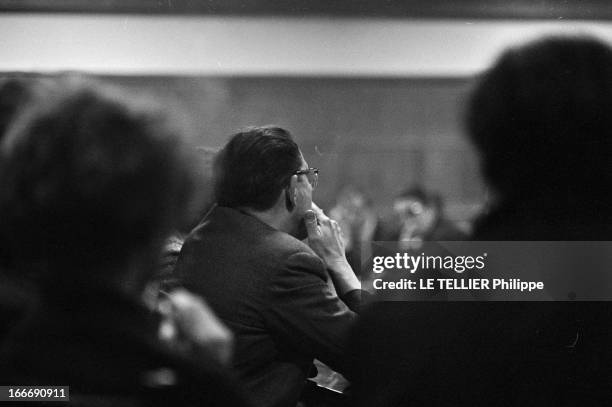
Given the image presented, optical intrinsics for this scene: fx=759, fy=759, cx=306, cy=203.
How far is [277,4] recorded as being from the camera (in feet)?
6.36

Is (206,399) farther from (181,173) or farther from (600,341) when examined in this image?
(600,341)

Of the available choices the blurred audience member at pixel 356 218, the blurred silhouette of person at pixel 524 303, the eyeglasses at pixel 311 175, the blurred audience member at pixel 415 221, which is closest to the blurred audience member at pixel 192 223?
the eyeglasses at pixel 311 175

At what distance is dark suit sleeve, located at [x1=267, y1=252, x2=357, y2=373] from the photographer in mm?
1781

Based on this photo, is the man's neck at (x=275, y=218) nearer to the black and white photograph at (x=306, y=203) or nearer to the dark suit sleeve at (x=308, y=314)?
the black and white photograph at (x=306, y=203)

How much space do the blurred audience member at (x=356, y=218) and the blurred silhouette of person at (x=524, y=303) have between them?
59 cm

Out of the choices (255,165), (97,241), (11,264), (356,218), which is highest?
(255,165)

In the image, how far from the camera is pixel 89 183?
0.91 m

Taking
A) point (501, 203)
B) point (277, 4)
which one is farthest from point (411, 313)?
point (277, 4)

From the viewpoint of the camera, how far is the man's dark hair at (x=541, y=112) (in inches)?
45.4

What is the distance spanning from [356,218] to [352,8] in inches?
21.3

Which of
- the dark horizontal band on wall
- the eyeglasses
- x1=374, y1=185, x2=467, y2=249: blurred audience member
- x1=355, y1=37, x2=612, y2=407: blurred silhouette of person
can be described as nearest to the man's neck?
the eyeglasses

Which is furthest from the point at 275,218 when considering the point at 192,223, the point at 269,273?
the point at 192,223

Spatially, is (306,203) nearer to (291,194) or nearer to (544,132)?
(291,194)

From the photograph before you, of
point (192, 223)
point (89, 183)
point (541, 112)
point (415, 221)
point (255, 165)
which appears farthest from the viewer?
point (192, 223)
